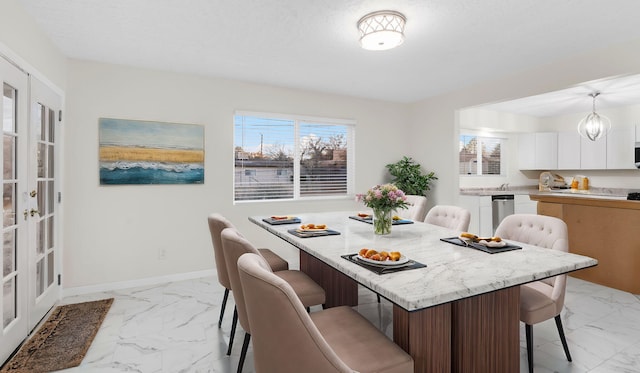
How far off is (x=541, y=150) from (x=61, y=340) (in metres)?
7.41

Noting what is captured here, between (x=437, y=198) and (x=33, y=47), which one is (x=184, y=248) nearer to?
(x=33, y=47)

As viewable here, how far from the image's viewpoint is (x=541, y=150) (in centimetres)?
626

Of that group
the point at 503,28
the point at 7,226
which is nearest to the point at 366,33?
the point at 503,28

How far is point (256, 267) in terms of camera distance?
Result: 111 cm

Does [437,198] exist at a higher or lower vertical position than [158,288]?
higher

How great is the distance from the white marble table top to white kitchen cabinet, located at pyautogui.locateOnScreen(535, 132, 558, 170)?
16.9 feet

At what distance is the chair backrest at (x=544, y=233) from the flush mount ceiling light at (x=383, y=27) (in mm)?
1577

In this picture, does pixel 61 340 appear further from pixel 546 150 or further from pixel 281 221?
pixel 546 150

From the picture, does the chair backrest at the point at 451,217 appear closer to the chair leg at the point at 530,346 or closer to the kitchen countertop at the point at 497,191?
the chair leg at the point at 530,346

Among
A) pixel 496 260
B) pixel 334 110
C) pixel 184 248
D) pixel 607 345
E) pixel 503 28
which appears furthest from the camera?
pixel 334 110

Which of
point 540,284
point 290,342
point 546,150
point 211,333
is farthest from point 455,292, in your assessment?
point 546,150

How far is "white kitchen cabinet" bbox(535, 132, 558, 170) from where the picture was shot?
20.5 ft

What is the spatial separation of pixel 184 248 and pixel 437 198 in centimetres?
354

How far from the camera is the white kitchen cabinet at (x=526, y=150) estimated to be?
6301 millimetres
